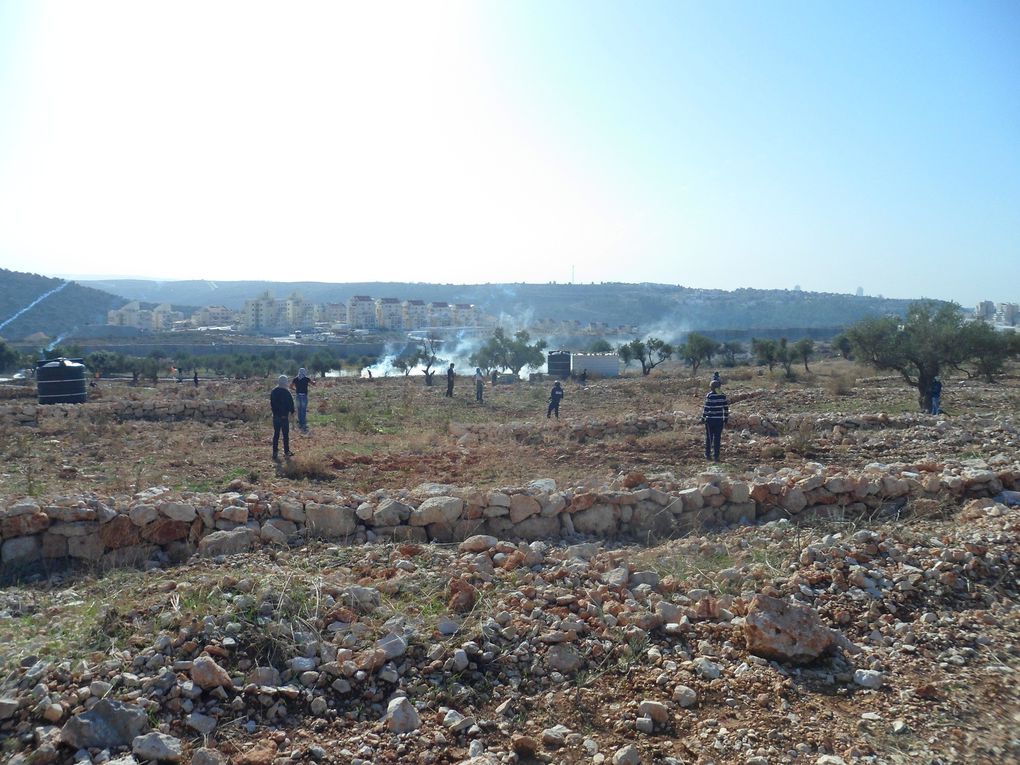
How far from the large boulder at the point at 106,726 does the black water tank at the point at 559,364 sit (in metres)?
40.0

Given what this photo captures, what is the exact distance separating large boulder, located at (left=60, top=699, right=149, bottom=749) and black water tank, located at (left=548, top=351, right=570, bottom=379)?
40011 mm

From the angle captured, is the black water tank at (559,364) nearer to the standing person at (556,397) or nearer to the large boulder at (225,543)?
the standing person at (556,397)

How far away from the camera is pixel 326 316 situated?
13950 centimetres

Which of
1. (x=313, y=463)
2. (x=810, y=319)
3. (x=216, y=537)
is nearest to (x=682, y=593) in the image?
(x=216, y=537)

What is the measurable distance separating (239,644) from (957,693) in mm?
4189

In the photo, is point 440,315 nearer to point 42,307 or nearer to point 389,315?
point 389,315

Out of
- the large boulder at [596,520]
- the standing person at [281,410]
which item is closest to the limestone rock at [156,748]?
the large boulder at [596,520]

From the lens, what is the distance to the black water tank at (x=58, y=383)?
2128 centimetres

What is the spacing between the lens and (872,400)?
21969 millimetres

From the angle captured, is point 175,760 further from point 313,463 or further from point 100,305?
point 100,305

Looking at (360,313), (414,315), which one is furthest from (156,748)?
(360,313)

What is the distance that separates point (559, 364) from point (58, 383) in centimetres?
2805

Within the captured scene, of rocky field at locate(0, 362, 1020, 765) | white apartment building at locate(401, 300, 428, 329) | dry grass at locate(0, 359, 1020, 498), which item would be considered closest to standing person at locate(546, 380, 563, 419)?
dry grass at locate(0, 359, 1020, 498)

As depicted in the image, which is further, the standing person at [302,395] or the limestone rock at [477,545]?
the standing person at [302,395]
